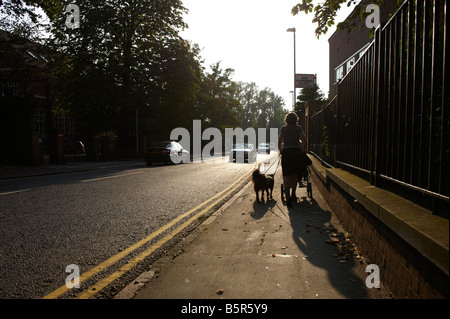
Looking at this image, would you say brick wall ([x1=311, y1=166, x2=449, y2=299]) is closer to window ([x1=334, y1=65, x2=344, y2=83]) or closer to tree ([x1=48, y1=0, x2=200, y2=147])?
tree ([x1=48, y1=0, x2=200, y2=147])

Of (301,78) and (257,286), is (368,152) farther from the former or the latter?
(301,78)

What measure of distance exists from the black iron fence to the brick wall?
46 centimetres

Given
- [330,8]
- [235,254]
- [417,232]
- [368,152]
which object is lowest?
[235,254]

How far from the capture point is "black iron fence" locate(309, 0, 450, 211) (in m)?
2.63

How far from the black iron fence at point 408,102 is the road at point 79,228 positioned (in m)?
2.88

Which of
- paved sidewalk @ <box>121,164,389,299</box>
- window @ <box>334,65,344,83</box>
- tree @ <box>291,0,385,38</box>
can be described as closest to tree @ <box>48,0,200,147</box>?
window @ <box>334,65,344,83</box>

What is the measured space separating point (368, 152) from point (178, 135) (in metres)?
40.3

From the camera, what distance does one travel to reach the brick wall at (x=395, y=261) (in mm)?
2291

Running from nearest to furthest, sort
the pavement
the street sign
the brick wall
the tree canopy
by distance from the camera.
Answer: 1. the brick wall
2. the pavement
3. the street sign
4. the tree canopy

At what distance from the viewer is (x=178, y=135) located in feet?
145

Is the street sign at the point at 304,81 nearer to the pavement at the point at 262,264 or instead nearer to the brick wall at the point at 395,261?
the pavement at the point at 262,264

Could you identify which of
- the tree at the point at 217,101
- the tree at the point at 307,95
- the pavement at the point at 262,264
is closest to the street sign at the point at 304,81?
the pavement at the point at 262,264

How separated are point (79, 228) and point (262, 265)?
3.18 m

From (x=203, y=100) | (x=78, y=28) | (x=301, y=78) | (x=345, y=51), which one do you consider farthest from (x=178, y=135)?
(x=301, y=78)
